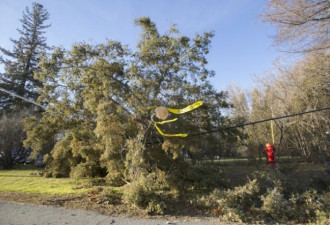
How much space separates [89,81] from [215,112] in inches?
211

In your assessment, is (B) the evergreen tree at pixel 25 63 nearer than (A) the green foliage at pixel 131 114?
No

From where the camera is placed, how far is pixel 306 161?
17125 millimetres

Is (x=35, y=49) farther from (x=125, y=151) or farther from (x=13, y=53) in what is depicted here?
(x=125, y=151)

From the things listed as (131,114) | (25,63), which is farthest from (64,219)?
(25,63)

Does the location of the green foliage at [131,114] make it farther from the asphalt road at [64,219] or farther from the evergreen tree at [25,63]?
the evergreen tree at [25,63]

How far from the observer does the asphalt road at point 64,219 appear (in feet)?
16.4

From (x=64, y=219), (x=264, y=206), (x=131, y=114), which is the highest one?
(x=131, y=114)

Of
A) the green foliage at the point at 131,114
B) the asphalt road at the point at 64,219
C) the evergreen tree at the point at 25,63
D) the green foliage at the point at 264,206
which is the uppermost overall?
the evergreen tree at the point at 25,63

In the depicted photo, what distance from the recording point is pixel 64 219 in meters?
5.19

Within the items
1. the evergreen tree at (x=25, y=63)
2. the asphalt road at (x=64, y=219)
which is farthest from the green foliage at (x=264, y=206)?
the evergreen tree at (x=25, y=63)

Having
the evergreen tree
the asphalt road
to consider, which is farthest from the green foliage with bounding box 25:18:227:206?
the evergreen tree

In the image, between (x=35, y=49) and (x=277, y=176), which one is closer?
(x=277, y=176)

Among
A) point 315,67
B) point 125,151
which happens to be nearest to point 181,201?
point 125,151

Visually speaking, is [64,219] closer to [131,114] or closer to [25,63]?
[131,114]
